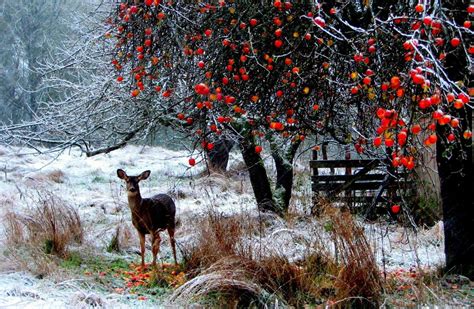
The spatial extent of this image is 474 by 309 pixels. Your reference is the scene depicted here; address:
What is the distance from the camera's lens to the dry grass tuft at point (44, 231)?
216 inches

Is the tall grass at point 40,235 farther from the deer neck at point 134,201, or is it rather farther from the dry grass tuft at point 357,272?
the dry grass tuft at point 357,272

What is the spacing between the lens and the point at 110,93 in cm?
791

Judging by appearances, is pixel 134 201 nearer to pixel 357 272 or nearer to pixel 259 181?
pixel 357 272

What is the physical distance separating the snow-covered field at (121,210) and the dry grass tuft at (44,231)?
163mm

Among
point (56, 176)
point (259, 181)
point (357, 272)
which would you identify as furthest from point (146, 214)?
point (56, 176)

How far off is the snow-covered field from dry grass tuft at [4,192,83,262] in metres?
0.16

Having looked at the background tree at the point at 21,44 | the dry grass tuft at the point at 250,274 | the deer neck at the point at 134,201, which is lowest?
the dry grass tuft at the point at 250,274

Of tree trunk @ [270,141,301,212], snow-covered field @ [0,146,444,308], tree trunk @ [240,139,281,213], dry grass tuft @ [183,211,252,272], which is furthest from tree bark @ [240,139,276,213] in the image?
dry grass tuft @ [183,211,252,272]

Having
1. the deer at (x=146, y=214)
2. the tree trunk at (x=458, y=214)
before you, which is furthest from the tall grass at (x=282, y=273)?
the tree trunk at (x=458, y=214)

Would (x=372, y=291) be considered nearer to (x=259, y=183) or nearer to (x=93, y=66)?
(x=259, y=183)

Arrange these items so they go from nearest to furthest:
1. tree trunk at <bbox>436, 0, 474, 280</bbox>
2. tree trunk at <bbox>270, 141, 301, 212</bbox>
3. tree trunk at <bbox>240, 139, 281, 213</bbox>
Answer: tree trunk at <bbox>436, 0, 474, 280</bbox>, tree trunk at <bbox>270, 141, 301, 212</bbox>, tree trunk at <bbox>240, 139, 281, 213</bbox>

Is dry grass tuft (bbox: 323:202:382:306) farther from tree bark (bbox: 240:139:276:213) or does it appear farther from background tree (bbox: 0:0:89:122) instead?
background tree (bbox: 0:0:89:122)

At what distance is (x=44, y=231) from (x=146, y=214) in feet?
4.14

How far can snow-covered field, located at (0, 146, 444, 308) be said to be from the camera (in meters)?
4.27
